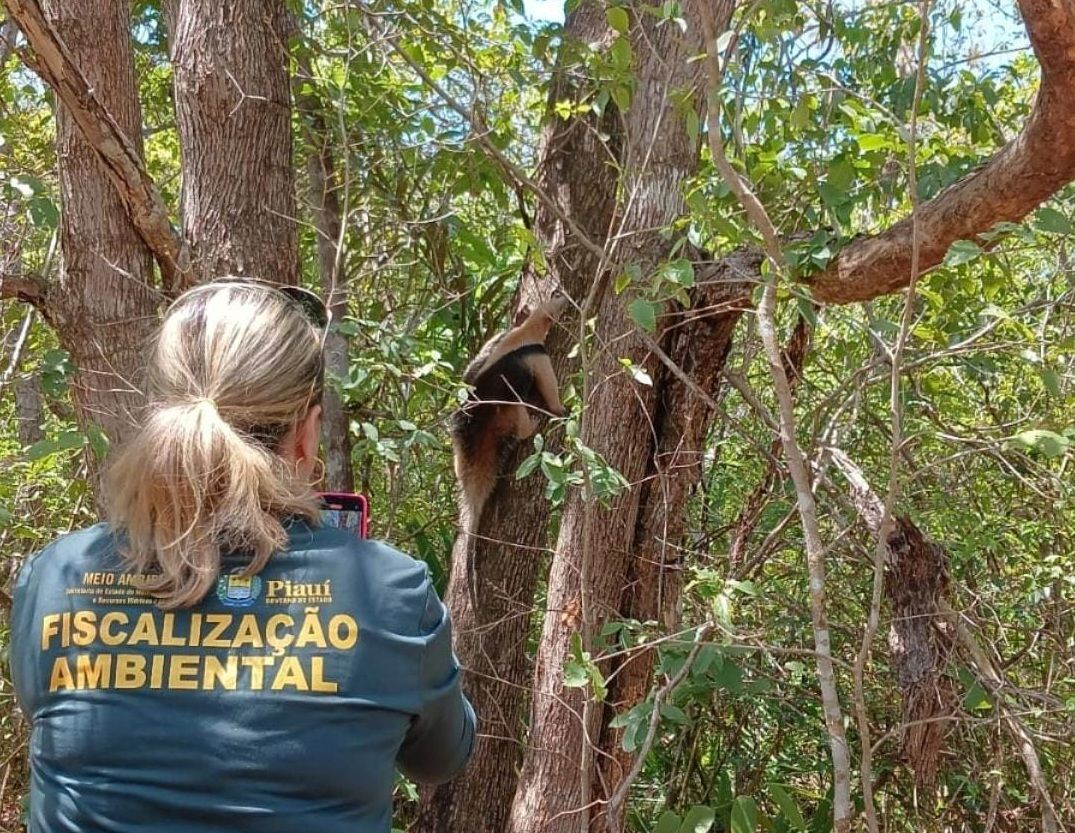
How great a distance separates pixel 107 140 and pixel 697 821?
8.51ft

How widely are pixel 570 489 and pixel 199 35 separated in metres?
1.90

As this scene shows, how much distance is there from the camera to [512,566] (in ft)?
14.6

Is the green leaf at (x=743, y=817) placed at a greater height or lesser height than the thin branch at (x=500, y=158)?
lesser

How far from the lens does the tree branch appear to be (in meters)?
3.06

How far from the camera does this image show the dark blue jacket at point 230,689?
1364mm

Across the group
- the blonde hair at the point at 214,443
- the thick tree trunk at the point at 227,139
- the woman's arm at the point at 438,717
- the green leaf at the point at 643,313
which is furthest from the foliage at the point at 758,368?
the blonde hair at the point at 214,443

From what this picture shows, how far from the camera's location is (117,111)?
A: 347 cm

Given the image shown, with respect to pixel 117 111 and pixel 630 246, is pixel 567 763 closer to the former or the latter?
pixel 630 246

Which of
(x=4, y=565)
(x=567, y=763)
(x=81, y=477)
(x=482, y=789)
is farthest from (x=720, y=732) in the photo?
(x=4, y=565)

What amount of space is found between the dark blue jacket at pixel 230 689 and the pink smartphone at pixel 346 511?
0.75ft

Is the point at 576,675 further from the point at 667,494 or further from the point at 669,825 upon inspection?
the point at 667,494

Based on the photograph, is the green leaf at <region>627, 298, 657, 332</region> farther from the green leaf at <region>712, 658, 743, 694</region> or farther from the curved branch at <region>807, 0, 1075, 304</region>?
the green leaf at <region>712, 658, 743, 694</region>

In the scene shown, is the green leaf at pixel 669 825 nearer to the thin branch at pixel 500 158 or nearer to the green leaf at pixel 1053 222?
the thin branch at pixel 500 158

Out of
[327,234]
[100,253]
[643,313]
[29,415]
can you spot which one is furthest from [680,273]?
[29,415]
